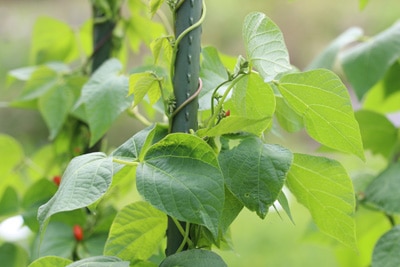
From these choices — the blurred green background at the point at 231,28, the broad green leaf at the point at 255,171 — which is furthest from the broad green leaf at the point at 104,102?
the blurred green background at the point at 231,28

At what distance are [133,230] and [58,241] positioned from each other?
29cm

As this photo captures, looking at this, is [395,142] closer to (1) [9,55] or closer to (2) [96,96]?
(2) [96,96]

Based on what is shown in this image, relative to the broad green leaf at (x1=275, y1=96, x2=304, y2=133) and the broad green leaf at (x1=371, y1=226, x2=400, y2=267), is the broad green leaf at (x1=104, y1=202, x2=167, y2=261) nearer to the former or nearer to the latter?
the broad green leaf at (x1=275, y1=96, x2=304, y2=133)

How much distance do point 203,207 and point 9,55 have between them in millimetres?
3962

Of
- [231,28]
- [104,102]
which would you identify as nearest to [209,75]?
[104,102]

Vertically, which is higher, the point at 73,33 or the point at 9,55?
the point at 73,33

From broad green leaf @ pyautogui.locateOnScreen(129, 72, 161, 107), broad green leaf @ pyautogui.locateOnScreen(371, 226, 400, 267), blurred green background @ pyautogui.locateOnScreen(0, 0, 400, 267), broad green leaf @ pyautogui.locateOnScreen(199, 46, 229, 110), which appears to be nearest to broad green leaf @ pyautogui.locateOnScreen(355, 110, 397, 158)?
broad green leaf @ pyautogui.locateOnScreen(371, 226, 400, 267)

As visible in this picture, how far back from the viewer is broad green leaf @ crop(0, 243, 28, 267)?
0.95 metres

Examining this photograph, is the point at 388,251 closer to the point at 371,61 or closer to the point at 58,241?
the point at 371,61

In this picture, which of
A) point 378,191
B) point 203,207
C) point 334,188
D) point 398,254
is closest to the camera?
point 203,207

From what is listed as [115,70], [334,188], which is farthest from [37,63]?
[334,188]

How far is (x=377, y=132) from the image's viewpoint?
0.95 metres

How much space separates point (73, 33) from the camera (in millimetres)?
1108

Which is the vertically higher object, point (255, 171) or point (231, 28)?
point (255, 171)
